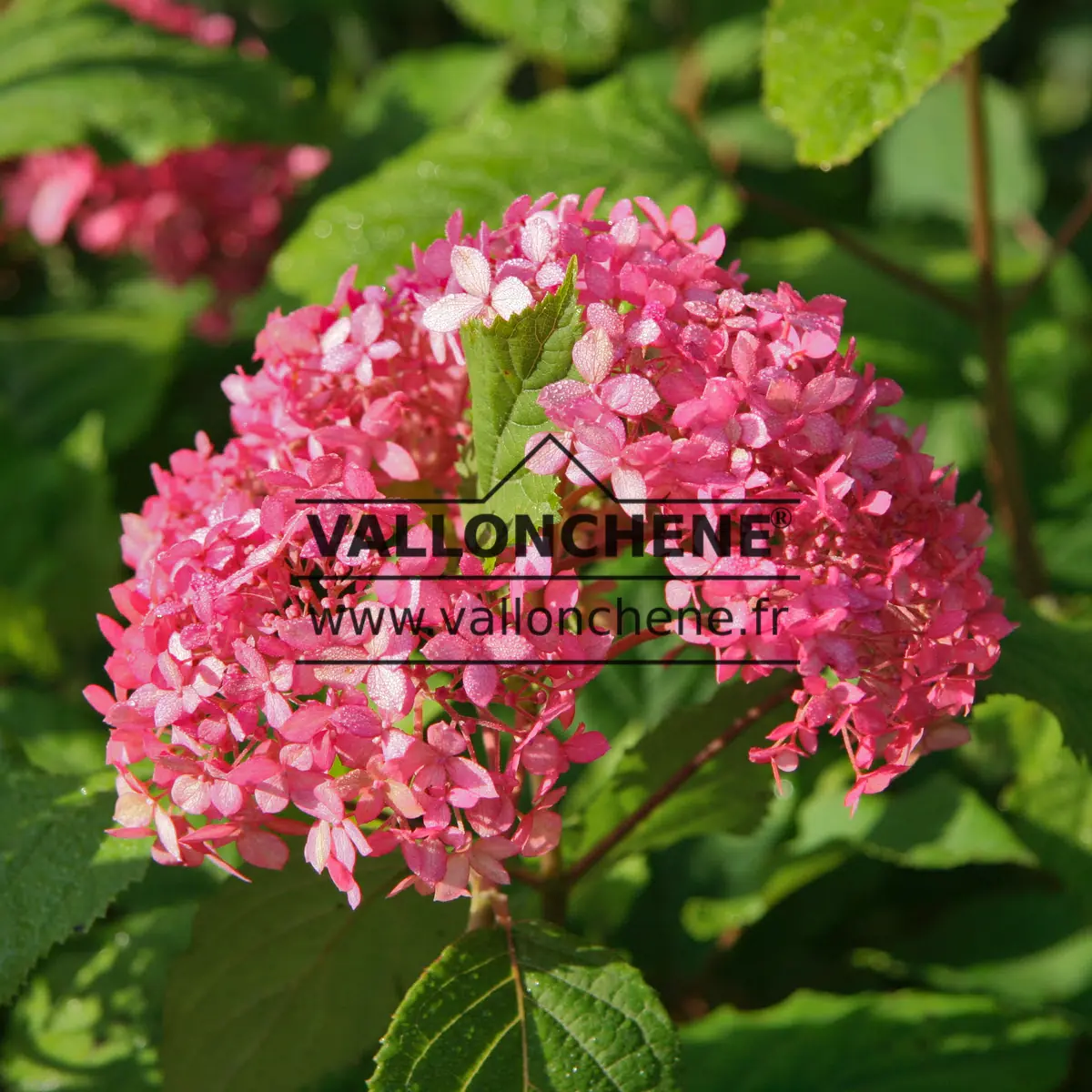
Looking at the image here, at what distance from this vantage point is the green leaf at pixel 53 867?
1.24m

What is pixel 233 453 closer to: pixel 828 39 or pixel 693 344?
pixel 693 344

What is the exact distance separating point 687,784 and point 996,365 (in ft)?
3.12

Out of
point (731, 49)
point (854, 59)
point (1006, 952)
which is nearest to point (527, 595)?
point (854, 59)

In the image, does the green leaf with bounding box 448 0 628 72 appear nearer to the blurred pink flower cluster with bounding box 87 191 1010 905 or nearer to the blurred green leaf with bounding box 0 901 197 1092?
the blurred pink flower cluster with bounding box 87 191 1010 905

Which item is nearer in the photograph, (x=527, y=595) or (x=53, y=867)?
(x=527, y=595)

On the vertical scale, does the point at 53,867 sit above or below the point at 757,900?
above

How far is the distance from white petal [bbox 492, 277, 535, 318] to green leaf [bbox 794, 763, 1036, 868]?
97 cm

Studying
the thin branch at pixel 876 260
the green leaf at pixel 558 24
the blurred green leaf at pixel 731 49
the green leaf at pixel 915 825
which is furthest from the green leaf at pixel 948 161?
the green leaf at pixel 915 825

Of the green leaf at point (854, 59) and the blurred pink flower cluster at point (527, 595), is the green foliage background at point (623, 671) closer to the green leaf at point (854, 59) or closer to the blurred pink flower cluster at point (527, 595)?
the green leaf at point (854, 59)

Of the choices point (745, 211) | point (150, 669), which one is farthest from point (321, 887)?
point (745, 211)

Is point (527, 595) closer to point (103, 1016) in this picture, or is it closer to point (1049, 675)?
point (1049, 675)

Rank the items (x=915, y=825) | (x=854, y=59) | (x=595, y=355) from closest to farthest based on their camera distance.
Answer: (x=595, y=355) → (x=854, y=59) → (x=915, y=825)

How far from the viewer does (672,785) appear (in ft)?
4.32

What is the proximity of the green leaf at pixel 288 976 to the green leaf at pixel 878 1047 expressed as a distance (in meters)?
0.50
